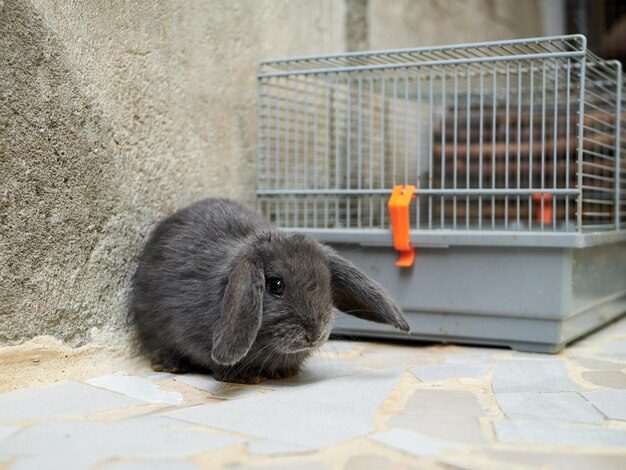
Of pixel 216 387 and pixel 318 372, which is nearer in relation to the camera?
pixel 216 387

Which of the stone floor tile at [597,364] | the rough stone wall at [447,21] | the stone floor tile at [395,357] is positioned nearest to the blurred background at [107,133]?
the stone floor tile at [395,357]

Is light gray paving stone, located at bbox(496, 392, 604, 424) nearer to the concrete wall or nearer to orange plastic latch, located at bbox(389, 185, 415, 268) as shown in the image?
orange plastic latch, located at bbox(389, 185, 415, 268)

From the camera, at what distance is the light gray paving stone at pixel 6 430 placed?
5.56 ft

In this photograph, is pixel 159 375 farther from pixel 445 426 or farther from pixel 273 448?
pixel 445 426

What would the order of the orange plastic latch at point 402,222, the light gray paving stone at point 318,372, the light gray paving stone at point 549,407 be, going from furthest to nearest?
the orange plastic latch at point 402,222 < the light gray paving stone at point 318,372 < the light gray paving stone at point 549,407

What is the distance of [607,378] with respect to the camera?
238cm

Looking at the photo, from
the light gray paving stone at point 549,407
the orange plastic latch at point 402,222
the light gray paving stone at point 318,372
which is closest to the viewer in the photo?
the light gray paving stone at point 549,407

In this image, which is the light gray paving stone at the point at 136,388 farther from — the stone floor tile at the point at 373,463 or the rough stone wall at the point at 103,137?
the stone floor tile at the point at 373,463

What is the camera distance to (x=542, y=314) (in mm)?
2738

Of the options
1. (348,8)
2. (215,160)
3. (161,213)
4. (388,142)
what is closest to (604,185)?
(388,142)

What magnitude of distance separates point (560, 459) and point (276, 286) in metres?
1.00

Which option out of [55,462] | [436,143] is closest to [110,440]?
[55,462]

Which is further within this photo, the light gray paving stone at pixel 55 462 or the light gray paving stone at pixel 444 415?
the light gray paving stone at pixel 444 415

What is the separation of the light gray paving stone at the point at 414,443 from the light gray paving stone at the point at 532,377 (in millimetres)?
569
